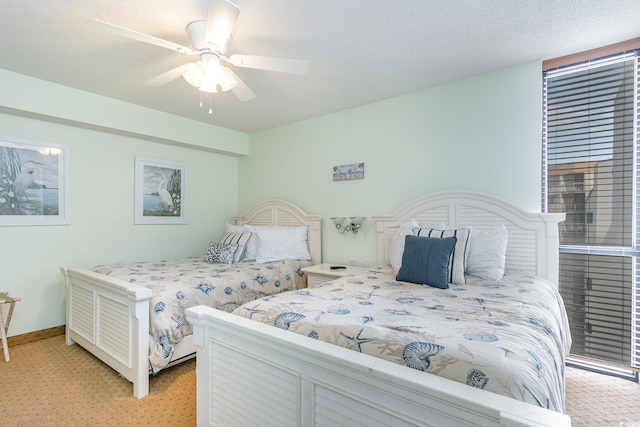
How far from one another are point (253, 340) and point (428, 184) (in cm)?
225

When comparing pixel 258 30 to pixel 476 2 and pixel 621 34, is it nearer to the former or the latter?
pixel 476 2

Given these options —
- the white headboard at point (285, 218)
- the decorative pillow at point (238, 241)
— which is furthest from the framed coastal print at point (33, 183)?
the white headboard at point (285, 218)

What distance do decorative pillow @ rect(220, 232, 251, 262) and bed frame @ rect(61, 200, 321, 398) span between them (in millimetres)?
1126

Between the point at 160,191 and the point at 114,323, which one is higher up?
the point at 160,191

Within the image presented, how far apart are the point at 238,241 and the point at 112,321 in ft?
4.67

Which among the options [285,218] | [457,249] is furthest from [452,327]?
[285,218]

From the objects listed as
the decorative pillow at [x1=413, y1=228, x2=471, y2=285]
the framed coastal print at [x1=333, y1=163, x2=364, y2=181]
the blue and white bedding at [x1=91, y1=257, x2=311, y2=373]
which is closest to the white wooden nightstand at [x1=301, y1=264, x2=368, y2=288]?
the blue and white bedding at [x1=91, y1=257, x2=311, y2=373]

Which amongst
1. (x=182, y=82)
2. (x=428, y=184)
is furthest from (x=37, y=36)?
(x=428, y=184)

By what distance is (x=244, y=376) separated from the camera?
1.37 meters

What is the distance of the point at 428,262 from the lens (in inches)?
81.1

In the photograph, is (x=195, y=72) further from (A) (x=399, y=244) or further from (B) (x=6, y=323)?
(B) (x=6, y=323)

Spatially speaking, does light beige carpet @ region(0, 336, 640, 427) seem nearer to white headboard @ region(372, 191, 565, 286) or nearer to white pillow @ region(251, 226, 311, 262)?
white headboard @ region(372, 191, 565, 286)

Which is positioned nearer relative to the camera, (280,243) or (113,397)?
(113,397)

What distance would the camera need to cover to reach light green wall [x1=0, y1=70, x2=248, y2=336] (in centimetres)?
287
